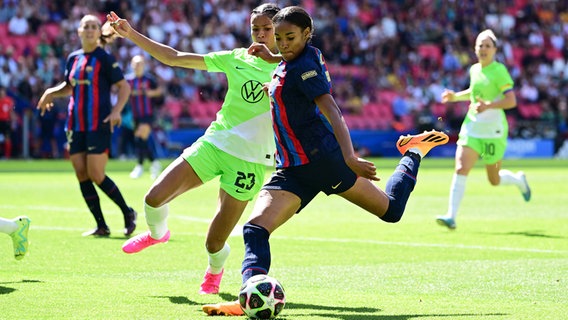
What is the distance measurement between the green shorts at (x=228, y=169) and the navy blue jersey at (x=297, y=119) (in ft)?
2.54

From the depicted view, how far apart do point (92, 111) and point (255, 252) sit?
5.82 m

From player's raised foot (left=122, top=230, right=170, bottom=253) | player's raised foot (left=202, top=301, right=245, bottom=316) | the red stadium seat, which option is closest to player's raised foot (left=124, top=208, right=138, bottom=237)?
player's raised foot (left=122, top=230, right=170, bottom=253)

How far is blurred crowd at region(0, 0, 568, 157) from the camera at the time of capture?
3228 cm

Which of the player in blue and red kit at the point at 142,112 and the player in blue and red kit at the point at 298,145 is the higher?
the player in blue and red kit at the point at 298,145

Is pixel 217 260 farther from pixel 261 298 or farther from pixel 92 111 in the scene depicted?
pixel 92 111

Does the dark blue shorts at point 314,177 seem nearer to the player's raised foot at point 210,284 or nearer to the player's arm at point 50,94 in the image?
the player's raised foot at point 210,284

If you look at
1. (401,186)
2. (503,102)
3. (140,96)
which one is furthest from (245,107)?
(140,96)

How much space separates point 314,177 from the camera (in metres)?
7.40

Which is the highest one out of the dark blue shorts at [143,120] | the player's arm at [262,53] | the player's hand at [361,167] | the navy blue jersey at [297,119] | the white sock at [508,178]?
the player's arm at [262,53]

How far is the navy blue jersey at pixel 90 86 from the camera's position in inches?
487

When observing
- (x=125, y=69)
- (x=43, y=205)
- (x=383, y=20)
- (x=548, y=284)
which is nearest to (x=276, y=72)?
(x=548, y=284)

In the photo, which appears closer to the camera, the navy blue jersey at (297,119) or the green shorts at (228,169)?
the navy blue jersey at (297,119)

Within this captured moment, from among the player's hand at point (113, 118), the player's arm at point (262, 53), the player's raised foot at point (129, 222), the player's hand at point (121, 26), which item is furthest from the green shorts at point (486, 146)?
the player's hand at point (121, 26)

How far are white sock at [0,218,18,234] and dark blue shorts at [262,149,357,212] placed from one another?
2.91m
